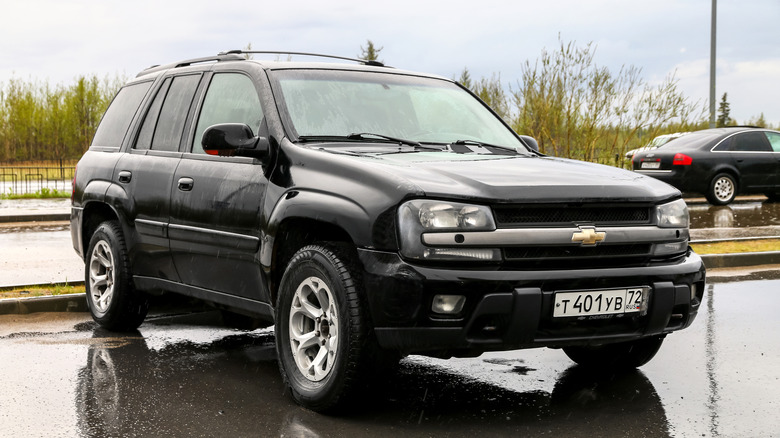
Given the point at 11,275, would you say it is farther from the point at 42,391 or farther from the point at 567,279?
the point at 567,279

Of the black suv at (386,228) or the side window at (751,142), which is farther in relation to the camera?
the side window at (751,142)

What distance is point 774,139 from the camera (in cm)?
2078

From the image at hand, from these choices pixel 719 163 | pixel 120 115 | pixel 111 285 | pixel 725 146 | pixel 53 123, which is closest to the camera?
pixel 111 285

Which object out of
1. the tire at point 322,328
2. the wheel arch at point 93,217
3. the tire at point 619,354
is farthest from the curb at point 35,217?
the tire at point 619,354

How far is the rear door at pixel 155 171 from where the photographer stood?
247 inches

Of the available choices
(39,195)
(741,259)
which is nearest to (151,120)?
(741,259)

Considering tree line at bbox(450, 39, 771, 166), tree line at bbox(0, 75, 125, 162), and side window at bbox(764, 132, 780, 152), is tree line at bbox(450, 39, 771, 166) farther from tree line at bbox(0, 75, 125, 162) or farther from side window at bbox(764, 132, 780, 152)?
tree line at bbox(0, 75, 125, 162)

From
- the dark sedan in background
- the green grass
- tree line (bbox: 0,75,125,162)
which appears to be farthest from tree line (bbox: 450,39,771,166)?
tree line (bbox: 0,75,125,162)

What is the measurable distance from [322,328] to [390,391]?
2.31ft

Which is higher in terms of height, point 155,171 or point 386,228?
point 155,171

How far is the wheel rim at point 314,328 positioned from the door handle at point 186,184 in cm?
145

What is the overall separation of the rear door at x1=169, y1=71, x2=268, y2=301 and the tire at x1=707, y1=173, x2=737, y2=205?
52.8 ft

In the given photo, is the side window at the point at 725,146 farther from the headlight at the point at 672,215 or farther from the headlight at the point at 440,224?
the headlight at the point at 440,224

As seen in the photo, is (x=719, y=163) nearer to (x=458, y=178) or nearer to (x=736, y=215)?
(x=736, y=215)
